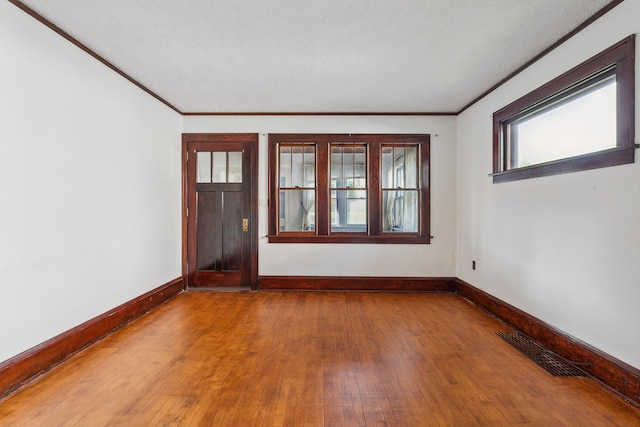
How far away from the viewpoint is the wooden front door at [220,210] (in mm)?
5055

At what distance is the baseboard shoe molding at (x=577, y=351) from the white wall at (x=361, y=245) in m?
1.20

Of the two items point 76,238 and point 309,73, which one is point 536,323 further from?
point 76,238

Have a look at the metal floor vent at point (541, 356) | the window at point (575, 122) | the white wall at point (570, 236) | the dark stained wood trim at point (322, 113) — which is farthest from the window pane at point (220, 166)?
the metal floor vent at point (541, 356)

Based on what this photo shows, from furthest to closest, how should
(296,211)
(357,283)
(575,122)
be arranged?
1. (296,211)
2. (357,283)
3. (575,122)

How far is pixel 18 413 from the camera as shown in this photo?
6.63ft

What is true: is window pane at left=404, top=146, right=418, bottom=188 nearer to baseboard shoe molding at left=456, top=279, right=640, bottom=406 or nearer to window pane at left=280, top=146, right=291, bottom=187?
window pane at left=280, top=146, right=291, bottom=187

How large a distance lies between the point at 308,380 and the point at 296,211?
10.1ft

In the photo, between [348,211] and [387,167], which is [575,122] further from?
[348,211]

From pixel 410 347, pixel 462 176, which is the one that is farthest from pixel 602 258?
pixel 462 176

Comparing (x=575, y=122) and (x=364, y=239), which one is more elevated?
(x=575, y=122)

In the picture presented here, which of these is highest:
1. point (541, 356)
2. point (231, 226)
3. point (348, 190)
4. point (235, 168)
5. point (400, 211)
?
point (235, 168)

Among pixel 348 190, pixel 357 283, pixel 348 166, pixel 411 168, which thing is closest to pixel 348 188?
pixel 348 190

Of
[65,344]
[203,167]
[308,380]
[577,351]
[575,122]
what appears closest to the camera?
[308,380]

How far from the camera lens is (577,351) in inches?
103
